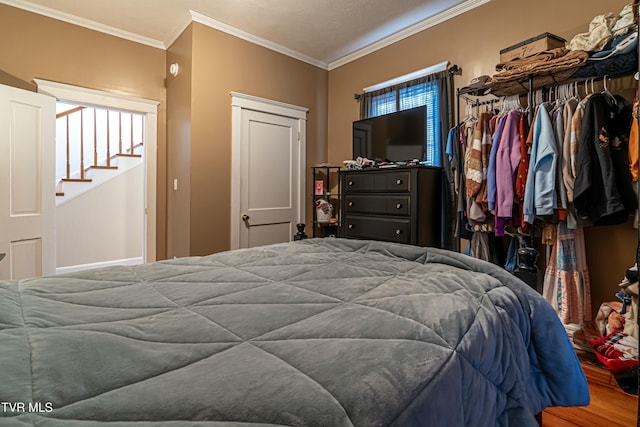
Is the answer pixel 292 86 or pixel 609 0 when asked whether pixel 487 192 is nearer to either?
pixel 609 0

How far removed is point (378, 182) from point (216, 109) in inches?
73.1

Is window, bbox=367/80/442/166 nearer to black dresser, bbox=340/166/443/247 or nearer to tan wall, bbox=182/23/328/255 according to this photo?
black dresser, bbox=340/166/443/247

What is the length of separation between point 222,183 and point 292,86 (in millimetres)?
1568

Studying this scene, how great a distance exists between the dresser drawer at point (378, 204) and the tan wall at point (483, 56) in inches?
42.3

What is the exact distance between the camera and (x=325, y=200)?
429cm

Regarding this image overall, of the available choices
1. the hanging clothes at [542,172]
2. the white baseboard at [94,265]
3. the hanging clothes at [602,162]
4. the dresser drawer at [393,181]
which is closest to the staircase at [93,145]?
the white baseboard at [94,265]

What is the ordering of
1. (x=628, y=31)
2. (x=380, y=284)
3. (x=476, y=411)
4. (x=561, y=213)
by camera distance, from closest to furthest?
(x=476, y=411), (x=380, y=284), (x=628, y=31), (x=561, y=213)

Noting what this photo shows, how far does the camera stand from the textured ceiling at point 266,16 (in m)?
3.12

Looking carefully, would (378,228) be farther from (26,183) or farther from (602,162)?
(26,183)

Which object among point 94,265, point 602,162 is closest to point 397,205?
point 602,162

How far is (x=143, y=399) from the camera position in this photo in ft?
1.55

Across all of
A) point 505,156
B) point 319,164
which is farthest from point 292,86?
point 505,156

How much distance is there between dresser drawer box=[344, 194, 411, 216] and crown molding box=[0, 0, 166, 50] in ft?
9.31

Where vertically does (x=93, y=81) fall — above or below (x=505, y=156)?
above
